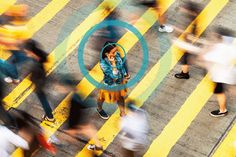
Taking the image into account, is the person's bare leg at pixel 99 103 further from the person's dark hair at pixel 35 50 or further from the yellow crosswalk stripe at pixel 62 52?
the person's dark hair at pixel 35 50

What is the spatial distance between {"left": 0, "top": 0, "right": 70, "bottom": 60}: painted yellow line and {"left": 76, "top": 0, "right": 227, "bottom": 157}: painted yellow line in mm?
3238

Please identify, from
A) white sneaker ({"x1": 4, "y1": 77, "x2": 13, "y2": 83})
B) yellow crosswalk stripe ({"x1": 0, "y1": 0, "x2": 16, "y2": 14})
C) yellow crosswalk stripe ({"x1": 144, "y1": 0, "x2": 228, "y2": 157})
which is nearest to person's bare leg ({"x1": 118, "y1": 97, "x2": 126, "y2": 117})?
yellow crosswalk stripe ({"x1": 144, "y1": 0, "x2": 228, "y2": 157})

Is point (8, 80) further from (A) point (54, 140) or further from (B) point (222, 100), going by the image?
(B) point (222, 100)

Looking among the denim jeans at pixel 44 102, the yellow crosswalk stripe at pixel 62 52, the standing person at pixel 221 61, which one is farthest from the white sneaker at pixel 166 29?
the denim jeans at pixel 44 102

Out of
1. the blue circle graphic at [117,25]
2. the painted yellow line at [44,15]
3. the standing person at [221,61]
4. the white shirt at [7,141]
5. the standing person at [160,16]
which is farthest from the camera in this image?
the painted yellow line at [44,15]

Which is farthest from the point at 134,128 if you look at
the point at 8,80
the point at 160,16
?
the point at 160,16

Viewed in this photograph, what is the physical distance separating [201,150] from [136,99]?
6.18 ft

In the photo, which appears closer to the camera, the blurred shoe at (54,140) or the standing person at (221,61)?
the standing person at (221,61)

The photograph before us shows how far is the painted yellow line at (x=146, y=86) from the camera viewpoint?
1130 centimetres

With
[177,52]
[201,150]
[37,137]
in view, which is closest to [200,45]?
[177,52]

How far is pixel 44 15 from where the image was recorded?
553 inches

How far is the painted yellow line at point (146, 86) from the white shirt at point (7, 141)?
57.6 inches

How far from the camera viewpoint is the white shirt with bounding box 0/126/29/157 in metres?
9.63

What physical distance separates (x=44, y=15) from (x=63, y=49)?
1397mm
